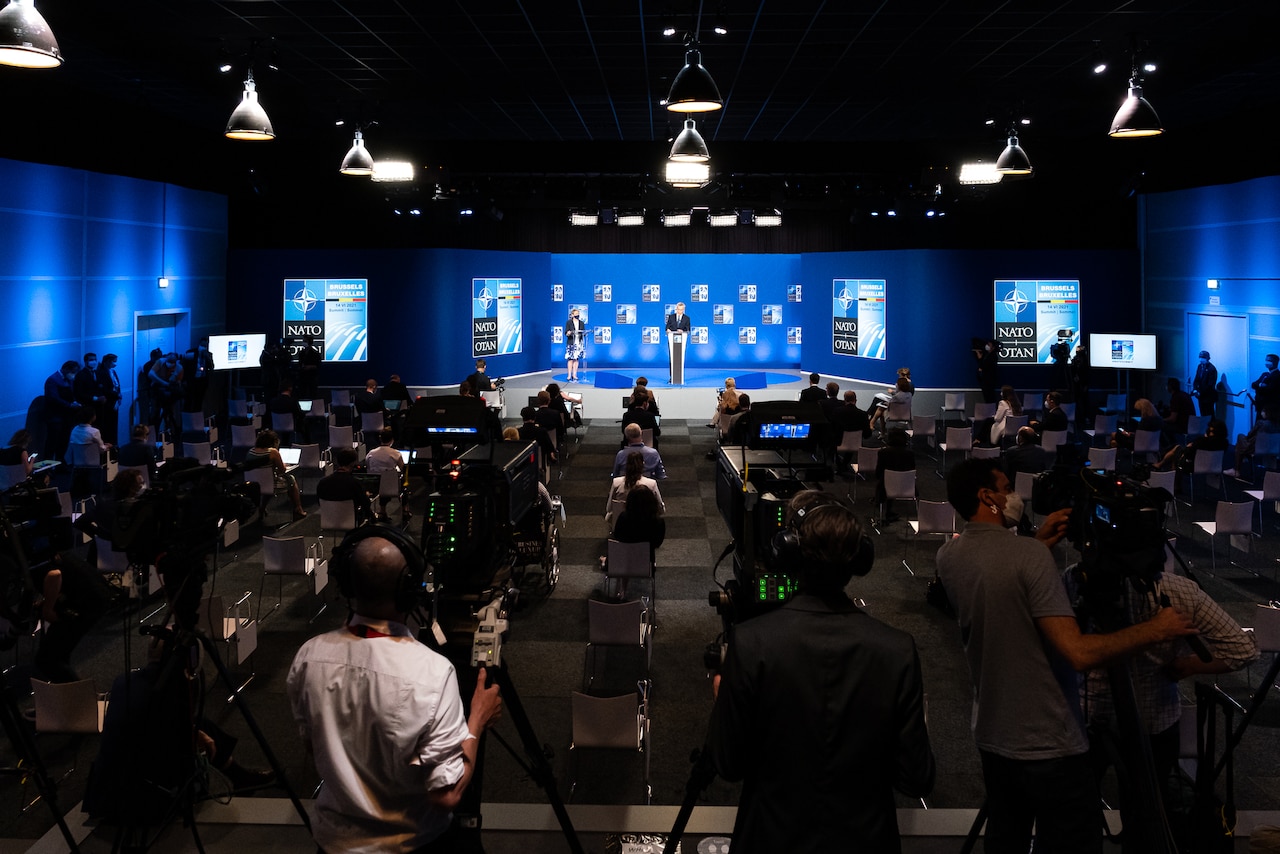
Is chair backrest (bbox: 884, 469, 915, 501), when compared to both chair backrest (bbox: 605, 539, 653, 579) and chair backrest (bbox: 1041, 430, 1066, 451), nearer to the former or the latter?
chair backrest (bbox: 605, 539, 653, 579)

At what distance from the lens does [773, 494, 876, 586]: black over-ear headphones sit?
7.48 feet

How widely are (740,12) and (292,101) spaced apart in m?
7.25

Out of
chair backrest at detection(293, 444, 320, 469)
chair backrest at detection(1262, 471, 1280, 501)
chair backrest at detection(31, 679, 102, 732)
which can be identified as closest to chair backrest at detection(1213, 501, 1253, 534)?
chair backrest at detection(1262, 471, 1280, 501)

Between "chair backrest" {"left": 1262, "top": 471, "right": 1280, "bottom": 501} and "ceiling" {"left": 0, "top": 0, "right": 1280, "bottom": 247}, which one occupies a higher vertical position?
"ceiling" {"left": 0, "top": 0, "right": 1280, "bottom": 247}

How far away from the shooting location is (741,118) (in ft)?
47.3

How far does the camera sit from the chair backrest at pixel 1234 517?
8.23 meters

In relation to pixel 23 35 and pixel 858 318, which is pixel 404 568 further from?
pixel 858 318

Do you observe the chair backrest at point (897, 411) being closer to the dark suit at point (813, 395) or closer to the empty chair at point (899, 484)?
the dark suit at point (813, 395)

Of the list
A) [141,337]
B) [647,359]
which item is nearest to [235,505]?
[141,337]

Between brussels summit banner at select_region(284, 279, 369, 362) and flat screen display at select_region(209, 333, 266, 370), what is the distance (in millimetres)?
986

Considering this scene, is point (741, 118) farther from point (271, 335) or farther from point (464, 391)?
point (271, 335)

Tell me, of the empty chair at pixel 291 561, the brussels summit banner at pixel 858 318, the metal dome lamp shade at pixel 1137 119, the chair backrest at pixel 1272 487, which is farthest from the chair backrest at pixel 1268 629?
the brussels summit banner at pixel 858 318

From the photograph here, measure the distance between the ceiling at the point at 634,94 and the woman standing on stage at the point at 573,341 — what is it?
4864 millimetres

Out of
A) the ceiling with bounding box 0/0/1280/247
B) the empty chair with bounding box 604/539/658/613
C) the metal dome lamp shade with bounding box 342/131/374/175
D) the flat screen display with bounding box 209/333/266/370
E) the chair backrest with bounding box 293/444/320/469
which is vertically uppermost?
the ceiling with bounding box 0/0/1280/247
